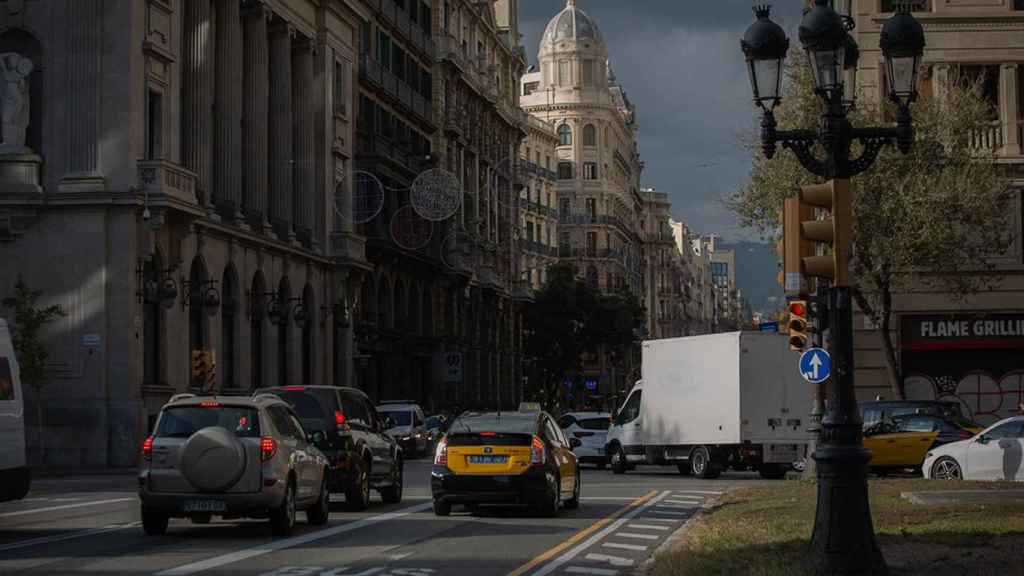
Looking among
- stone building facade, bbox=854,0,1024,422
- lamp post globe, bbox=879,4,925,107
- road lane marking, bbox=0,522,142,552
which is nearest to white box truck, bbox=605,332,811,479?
stone building facade, bbox=854,0,1024,422

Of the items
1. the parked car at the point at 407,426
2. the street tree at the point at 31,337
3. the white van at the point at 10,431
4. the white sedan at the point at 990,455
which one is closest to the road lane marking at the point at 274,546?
the white van at the point at 10,431

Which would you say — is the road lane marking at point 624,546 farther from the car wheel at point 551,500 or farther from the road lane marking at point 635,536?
the car wheel at point 551,500

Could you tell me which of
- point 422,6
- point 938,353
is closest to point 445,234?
point 422,6

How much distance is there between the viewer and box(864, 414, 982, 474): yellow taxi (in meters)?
35.7

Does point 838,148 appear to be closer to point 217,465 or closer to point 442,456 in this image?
point 217,465

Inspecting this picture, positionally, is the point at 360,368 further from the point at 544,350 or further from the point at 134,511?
the point at 134,511

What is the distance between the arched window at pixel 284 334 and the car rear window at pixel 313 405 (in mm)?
32794

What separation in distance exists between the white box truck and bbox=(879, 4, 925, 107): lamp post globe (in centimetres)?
2165

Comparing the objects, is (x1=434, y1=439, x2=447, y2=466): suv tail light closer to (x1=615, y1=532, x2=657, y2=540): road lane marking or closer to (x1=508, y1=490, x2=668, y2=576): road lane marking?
(x1=508, y1=490, x2=668, y2=576): road lane marking

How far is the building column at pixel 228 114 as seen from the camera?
173ft

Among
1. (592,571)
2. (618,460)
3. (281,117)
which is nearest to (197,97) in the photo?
(281,117)

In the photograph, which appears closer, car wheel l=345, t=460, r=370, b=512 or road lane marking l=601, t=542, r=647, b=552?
road lane marking l=601, t=542, r=647, b=552

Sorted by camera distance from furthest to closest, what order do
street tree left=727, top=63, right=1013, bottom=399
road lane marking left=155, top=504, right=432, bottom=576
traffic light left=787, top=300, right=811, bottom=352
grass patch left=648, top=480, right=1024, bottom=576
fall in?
1. street tree left=727, top=63, right=1013, bottom=399
2. traffic light left=787, top=300, right=811, bottom=352
3. road lane marking left=155, top=504, right=432, bottom=576
4. grass patch left=648, top=480, right=1024, bottom=576

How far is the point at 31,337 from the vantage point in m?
40.8
